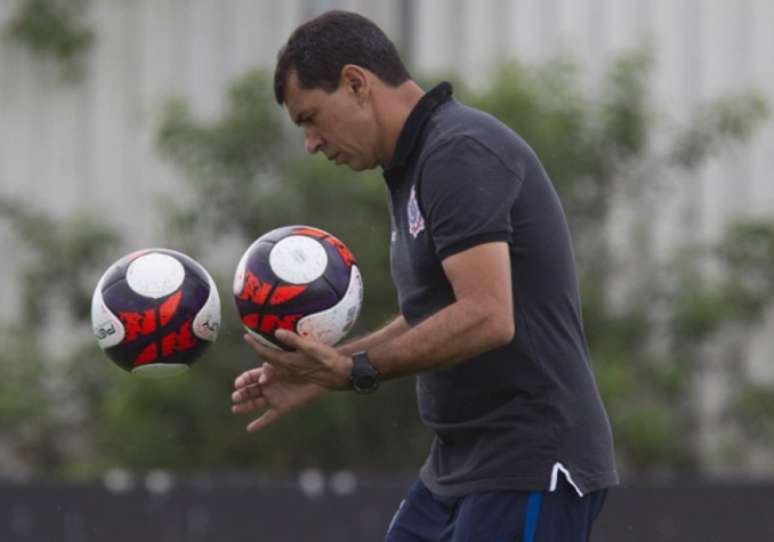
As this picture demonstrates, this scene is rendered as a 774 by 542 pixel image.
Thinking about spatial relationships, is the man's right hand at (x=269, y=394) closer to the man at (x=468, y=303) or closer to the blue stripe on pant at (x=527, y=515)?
the man at (x=468, y=303)

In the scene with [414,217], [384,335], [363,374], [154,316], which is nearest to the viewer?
[363,374]

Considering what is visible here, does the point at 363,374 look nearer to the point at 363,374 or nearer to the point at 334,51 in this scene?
the point at 363,374

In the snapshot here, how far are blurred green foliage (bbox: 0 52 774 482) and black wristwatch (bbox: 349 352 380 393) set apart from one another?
22.3 ft

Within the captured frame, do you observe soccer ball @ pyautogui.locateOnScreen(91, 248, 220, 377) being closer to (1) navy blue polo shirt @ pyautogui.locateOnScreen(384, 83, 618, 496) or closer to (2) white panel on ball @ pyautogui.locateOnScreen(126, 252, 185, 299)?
(2) white panel on ball @ pyautogui.locateOnScreen(126, 252, 185, 299)

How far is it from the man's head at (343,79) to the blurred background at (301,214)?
5.11 m

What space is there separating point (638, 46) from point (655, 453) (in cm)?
334

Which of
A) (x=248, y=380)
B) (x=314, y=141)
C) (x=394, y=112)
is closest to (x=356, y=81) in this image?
(x=394, y=112)

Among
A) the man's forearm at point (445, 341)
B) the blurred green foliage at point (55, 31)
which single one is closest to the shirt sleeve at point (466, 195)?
the man's forearm at point (445, 341)

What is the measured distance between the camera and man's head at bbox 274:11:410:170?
197 inches

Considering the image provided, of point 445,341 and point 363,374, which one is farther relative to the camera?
point 363,374

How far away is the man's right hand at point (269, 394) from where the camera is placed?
5.43m

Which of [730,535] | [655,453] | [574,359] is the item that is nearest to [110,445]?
[655,453]

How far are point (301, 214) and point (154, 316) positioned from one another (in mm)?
7156

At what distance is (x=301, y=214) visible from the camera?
12484 mm
